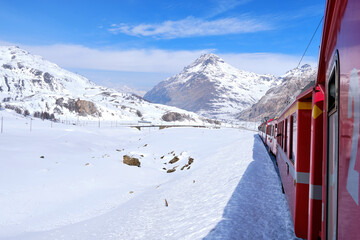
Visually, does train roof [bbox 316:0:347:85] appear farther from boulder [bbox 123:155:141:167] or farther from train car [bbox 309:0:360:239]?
boulder [bbox 123:155:141:167]

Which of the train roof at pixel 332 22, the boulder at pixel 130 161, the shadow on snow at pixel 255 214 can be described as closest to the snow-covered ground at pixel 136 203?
the shadow on snow at pixel 255 214

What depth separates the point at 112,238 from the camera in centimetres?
902

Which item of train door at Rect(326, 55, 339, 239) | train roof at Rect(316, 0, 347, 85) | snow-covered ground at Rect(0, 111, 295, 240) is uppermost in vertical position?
train roof at Rect(316, 0, 347, 85)

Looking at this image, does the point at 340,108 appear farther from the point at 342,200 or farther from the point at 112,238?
the point at 112,238

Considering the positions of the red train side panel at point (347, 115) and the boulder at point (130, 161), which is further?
the boulder at point (130, 161)

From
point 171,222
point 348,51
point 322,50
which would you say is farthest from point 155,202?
point 348,51

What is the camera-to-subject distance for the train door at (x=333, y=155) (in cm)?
235

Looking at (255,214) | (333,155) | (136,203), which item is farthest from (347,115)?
(136,203)

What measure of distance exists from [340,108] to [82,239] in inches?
396

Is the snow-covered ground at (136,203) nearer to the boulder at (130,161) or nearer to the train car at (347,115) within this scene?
the boulder at (130,161)

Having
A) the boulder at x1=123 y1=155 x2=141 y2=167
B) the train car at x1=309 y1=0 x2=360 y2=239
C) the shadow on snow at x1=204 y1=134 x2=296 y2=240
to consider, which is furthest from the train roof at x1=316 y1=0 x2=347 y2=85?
the boulder at x1=123 y1=155 x2=141 y2=167

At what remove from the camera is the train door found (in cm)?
A: 235

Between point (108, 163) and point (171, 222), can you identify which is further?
point (108, 163)

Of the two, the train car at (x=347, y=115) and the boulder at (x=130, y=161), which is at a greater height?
the train car at (x=347, y=115)
